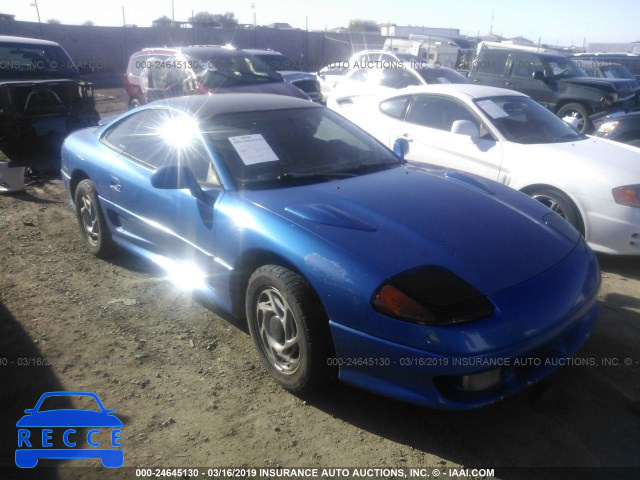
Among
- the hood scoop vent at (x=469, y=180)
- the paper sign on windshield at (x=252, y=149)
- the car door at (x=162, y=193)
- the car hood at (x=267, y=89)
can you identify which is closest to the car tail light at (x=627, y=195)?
the hood scoop vent at (x=469, y=180)

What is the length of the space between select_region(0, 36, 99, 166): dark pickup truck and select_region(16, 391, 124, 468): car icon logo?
232 inches

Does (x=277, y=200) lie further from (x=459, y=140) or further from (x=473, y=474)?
(x=459, y=140)

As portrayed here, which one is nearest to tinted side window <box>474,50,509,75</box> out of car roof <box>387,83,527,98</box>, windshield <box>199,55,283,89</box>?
windshield <box>199,55,283,89</box>

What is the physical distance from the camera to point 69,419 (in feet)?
9.05

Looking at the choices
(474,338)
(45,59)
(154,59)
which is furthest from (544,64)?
(474,338)

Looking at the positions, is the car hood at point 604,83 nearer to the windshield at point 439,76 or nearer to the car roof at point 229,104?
the windshield at point 439,76

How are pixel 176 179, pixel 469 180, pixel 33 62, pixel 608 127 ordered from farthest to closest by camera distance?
pixel 33 62 → pixel 608 127 → pixel 469 180 → pixel 176 179

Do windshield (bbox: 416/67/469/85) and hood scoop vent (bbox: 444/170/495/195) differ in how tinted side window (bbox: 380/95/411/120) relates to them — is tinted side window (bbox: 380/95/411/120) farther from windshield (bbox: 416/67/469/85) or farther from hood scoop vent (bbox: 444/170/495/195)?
windshield (bbox: 416/67/469/85)

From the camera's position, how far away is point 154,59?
10.4 meters

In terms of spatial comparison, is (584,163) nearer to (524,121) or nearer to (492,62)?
(524,121)

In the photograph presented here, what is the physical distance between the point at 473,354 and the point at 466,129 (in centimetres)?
340

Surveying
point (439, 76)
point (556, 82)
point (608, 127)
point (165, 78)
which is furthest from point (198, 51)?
point (556, 82)

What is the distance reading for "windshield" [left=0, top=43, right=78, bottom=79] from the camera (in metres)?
8.42

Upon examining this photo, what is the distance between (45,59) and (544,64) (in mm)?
9717
